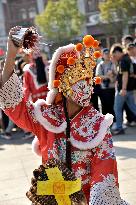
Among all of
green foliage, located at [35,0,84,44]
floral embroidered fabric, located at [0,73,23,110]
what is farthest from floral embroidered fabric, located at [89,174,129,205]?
green foliage, located at [35,0,84,44]

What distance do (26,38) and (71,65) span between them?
322 mm

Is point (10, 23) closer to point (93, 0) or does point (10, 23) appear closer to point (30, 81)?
point (93, 0)

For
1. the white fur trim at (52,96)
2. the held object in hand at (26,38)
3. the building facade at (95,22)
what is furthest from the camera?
the building facade at (95,22)

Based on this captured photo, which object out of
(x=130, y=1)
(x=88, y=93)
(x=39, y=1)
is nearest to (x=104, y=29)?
(x=130, y=1)

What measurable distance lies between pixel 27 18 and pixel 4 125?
1394 inches

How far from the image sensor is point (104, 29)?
34.7 meters

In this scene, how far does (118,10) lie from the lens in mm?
30703

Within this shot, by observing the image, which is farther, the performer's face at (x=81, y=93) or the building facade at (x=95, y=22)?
the building facade at (x=95, y=22)

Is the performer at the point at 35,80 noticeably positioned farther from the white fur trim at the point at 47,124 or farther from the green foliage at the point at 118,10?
the green foliage at the point at 118,10

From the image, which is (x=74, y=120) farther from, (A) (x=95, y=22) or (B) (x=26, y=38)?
(A) (x=95, y=22)

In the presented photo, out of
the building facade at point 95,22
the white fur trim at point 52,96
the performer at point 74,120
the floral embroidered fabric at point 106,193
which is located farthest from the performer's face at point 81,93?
the building facade at point 95,22

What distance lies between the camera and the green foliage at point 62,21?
34375 millimetres

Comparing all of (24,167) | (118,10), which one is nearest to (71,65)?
(24,167)

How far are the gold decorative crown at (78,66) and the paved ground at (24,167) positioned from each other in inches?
74.1
